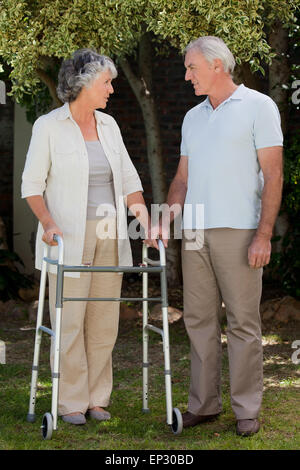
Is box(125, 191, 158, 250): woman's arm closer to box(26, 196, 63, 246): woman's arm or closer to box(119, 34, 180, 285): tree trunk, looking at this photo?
box(26, 196, 63, 246): woman's arm

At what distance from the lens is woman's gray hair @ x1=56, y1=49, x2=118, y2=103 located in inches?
160

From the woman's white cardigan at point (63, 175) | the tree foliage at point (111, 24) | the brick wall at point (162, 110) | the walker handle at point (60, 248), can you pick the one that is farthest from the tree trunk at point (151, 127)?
the walker handle at point (60, 248)

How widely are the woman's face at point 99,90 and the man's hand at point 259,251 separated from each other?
1.06 metres

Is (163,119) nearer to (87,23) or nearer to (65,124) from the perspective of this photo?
(87,23)

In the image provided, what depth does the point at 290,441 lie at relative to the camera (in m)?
4.07

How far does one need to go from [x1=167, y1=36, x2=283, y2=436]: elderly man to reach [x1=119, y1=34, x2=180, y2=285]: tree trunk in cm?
364

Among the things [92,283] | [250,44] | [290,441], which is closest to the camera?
[290,441]

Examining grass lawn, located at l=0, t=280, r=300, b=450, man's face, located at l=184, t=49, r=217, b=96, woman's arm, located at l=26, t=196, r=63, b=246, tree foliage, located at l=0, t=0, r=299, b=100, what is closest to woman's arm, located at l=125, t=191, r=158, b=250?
woman's arm, located at l=26, t=196, r=63, b=246

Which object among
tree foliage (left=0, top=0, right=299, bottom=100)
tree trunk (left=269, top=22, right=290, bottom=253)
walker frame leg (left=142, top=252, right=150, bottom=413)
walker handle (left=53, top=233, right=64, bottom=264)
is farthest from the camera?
tree trunk (left=269, top=22, right=290, bottom=253)

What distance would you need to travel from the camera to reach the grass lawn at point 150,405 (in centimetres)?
400

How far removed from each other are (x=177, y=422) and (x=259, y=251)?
0.97 m

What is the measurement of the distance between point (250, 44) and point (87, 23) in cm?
116

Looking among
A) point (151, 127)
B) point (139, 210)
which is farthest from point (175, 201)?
point (151, 127)

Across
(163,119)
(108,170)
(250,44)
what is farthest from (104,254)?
(163,119)
